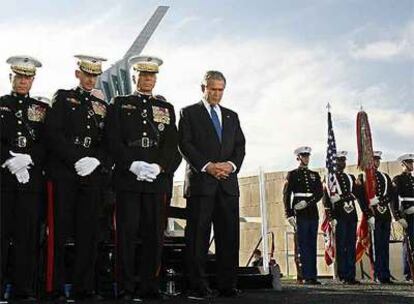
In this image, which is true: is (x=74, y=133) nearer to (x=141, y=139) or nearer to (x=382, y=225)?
(x=141, y=139)

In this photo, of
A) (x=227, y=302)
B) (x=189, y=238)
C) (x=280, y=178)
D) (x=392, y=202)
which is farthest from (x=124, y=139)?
(x=280, y=178)

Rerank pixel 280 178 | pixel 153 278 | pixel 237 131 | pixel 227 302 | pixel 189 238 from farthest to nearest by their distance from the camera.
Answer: pixel 280 178, pixel 237 131, pixel 189 238, pixel 153 278, pixel 227 302

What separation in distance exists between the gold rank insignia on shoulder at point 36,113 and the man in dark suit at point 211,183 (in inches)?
39.5

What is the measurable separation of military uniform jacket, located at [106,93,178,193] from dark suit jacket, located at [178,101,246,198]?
0.49ft

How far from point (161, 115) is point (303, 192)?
3466 mm

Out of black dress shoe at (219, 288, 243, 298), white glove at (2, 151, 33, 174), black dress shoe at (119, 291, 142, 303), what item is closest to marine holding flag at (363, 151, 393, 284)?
black dress shoe at (219, 288, 243, 298)

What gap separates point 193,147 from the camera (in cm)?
488

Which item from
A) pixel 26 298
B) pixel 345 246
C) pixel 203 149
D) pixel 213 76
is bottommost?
pixel 26 298

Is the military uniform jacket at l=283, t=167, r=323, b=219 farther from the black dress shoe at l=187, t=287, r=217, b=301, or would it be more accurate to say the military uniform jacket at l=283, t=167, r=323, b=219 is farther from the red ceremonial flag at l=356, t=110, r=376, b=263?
the black dress shoe at l=187, t=287, r=217, b=301

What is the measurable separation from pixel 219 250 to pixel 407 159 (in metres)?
4.09

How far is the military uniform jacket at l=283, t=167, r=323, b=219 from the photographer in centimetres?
780

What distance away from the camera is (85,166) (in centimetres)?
448

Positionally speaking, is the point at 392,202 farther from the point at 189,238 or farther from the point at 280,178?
the point at 280,178

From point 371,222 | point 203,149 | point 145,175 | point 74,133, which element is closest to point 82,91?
point 74,133
